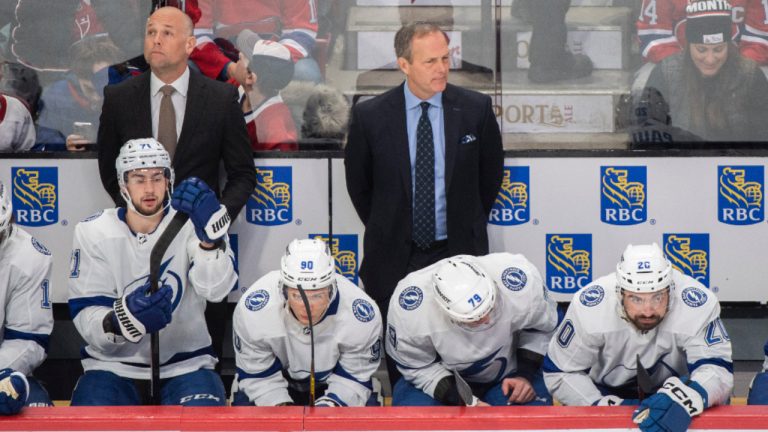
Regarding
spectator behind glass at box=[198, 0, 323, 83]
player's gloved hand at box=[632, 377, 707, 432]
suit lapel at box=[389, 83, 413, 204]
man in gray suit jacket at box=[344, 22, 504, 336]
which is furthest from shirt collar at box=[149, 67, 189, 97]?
player's gloved hand at box=[632, 377, 707, 432]

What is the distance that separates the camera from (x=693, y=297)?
5023 mm

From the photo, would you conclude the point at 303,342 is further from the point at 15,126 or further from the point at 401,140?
the point at 15,126

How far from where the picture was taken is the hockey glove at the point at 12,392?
4188mm

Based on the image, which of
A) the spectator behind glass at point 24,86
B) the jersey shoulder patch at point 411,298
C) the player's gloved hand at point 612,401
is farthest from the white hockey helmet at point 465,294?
the spectator behind glass at point 24,86

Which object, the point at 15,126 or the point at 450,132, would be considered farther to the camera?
the point at 15,126

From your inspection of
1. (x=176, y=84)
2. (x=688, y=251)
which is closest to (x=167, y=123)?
(x=176, y=84)

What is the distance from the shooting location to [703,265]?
6559 millimetres

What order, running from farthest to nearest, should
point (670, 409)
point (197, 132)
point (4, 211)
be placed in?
point (197, 132) → point (4, 211) → point (670, 409)

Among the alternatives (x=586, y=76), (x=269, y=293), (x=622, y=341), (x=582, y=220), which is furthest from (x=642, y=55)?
(x=269, y=293)

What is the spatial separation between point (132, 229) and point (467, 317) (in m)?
1.47

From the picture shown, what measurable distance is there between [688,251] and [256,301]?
2.41 m

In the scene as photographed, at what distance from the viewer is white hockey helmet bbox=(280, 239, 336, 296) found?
16.2 feet

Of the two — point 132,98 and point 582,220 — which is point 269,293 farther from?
point 582,220

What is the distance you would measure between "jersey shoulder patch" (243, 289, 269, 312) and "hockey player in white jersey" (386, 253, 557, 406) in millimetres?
522
